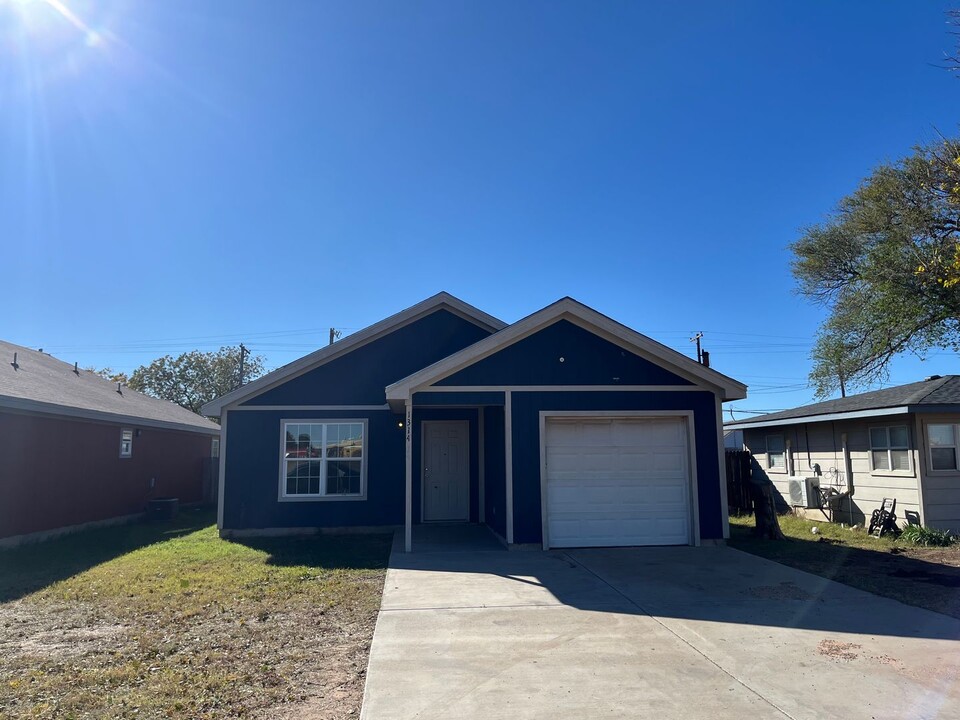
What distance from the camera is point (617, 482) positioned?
36.3 ft

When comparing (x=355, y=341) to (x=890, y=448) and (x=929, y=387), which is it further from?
(x=929, y=387)

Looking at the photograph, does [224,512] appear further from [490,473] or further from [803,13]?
[803,13]

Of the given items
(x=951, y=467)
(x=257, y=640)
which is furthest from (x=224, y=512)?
(x=951, y=467)

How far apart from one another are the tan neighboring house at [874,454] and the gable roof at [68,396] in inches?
539

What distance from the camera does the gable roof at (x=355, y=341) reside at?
1324 cm

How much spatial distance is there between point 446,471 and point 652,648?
906 centimetres

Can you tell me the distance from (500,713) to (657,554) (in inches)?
257

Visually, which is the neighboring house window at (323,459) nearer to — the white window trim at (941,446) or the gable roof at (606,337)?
the gable roof at (606,337)

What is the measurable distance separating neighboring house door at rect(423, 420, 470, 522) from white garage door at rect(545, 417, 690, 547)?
3.85 m

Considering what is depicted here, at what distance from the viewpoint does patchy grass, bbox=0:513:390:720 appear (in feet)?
15.2

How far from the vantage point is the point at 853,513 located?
14508 mm

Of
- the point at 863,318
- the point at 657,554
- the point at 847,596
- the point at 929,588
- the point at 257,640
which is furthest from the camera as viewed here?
the point at 863,318

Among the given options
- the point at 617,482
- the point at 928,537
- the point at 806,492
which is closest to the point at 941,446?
the point at 928,537

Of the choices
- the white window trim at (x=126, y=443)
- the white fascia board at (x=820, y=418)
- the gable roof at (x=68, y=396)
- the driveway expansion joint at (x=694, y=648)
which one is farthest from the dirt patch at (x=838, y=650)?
the white window trim at (x=126, y=443)
